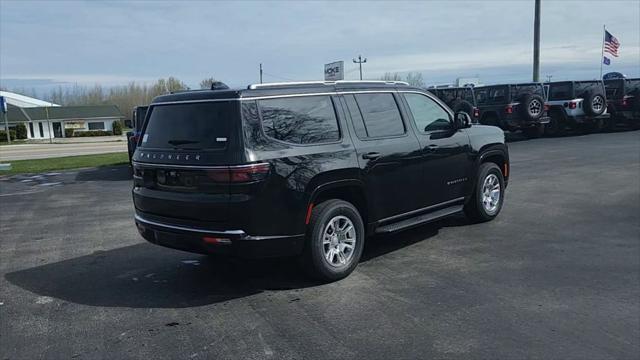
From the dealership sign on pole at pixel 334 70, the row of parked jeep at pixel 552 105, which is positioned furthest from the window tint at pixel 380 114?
the dealership sign on pole at pixel 334 70

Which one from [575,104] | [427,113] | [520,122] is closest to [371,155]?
[427,113]

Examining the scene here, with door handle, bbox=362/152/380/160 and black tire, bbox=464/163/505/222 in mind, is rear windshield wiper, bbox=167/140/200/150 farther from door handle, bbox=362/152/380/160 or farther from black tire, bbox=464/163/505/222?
black tire, bbox=464/163/505/222

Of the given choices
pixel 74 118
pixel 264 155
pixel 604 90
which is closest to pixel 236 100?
pixel 264 155

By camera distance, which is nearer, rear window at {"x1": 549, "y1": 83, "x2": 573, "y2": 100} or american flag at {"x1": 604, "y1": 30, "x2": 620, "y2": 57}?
rear window at {"x1": 549, "y1": 83, "x2": 573, "y2": 100}

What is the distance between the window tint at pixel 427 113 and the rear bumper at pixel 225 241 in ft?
7.50

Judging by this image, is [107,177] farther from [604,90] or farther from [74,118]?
[74,118]

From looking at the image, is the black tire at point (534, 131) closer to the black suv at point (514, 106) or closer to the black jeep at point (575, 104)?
the black suv at point (514, 106)

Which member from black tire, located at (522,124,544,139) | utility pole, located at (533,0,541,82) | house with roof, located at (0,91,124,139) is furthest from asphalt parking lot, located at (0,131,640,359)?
house with roof, located at (0,91,124,139)

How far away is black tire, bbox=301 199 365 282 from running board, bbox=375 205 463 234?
0.44 m

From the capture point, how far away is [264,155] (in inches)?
186

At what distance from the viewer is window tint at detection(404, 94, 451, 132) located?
253 inches

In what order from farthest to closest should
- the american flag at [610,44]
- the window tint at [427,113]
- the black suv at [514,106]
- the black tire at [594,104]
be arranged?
the american flag at [610,44] < the black tire at [594,104] < the black suv at [514,106] < the window tint at [427,113]

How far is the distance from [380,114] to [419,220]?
1.27 meters

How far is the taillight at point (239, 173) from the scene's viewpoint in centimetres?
460
